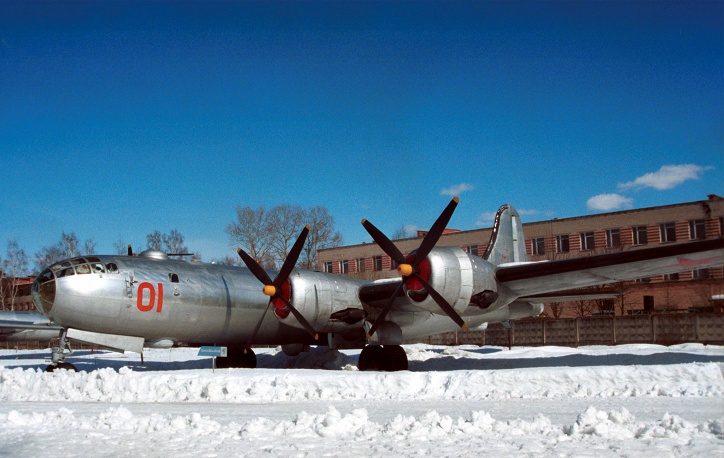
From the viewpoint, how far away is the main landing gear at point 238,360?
19.3m

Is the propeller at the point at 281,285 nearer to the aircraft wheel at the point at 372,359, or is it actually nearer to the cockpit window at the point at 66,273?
the aircraft wheel at the point at 372,359

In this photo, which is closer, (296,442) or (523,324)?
(296,442)

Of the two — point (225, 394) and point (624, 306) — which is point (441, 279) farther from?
point (624, 306)

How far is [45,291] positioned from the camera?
48.9 feet

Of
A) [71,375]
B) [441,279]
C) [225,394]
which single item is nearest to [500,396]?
[441,279]

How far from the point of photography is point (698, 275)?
39.1 metres

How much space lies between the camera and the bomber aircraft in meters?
14.9

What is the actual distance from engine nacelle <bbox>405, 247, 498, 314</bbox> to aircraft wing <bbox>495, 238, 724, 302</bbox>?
81 cm

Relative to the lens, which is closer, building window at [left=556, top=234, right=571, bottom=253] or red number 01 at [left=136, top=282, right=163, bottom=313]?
red number 01 at [left=136, top=282, right=163, bottom=313]

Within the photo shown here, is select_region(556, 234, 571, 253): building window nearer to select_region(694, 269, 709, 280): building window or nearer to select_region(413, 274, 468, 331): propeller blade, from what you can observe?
select_region(694, 269, 709, 280): building window

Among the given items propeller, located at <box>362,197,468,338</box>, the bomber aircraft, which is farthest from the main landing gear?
propeller, located at <box>362,197,468,338</box>

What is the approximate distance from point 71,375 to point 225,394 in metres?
3.95

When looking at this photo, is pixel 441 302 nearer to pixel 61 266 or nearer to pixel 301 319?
pixel 301 319

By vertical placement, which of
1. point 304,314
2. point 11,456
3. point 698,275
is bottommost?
point 11,456
